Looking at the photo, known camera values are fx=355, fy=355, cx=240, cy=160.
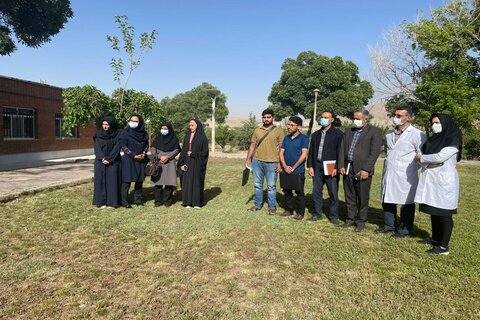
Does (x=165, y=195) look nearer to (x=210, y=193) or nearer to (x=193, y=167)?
(x=193, y=167)

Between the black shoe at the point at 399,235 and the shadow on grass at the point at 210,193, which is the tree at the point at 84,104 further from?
the black shoe at the point at 399,235

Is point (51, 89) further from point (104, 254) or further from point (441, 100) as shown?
point (441, 100)

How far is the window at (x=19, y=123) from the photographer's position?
15305 mm

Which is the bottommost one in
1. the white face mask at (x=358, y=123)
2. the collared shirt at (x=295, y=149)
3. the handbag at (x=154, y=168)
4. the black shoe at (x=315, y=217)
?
the black shoe at (x=315, y=217)

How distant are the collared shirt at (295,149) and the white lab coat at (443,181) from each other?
195cm

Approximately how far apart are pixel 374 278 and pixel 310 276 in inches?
24.7

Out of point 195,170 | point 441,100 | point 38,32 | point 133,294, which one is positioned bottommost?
point 133,294

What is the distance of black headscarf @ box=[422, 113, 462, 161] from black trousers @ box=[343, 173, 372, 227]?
3.63 ft

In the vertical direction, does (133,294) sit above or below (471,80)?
below

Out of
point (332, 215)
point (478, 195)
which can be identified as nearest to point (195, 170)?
point (332, 215)

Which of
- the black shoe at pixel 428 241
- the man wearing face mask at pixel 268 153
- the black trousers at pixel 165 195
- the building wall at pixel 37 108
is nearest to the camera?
the black shoe at pixel 428 241

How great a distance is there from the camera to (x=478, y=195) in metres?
8.61

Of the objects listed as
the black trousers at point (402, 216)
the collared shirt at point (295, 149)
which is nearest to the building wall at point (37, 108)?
the collared shirt at point (295, 149)

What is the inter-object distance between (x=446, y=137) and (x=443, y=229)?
108 centimetres
